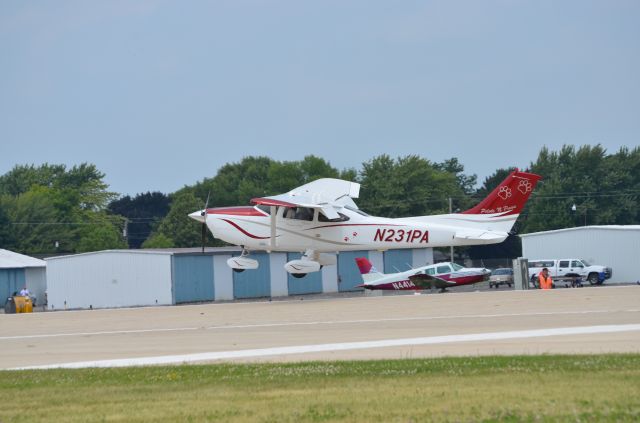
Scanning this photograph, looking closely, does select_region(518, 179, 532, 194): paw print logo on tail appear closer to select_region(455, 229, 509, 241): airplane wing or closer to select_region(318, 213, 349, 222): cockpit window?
select_region(455, 229, 509, 241): airplane wing

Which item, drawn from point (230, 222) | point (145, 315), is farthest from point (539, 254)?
point (145, 315)

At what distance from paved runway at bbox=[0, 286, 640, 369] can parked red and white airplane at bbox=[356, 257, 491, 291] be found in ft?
51.9

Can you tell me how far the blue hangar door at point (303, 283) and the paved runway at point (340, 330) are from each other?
22693mm

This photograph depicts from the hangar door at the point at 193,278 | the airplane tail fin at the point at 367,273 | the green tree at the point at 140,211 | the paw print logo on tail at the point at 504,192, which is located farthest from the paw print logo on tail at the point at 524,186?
the green tree at the point at 140,211

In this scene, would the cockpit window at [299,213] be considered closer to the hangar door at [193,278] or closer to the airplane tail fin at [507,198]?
the airplane tail fin at [507,198]

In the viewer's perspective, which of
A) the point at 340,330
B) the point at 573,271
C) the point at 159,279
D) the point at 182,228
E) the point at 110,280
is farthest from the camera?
the point at 182,228

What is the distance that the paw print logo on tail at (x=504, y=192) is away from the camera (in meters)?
33.9

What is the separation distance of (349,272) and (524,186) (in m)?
23.6

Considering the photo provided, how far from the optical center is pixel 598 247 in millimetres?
56219

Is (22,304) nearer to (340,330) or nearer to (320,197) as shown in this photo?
(320,197)

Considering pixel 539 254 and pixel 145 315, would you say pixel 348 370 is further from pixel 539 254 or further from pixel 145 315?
pixel 539 254

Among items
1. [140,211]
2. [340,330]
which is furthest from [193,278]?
[140,211]

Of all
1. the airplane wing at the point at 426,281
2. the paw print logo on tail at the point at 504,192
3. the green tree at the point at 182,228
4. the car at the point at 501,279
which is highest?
the green tree at the point at 182,228

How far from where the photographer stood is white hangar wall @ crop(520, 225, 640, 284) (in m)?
53.9
